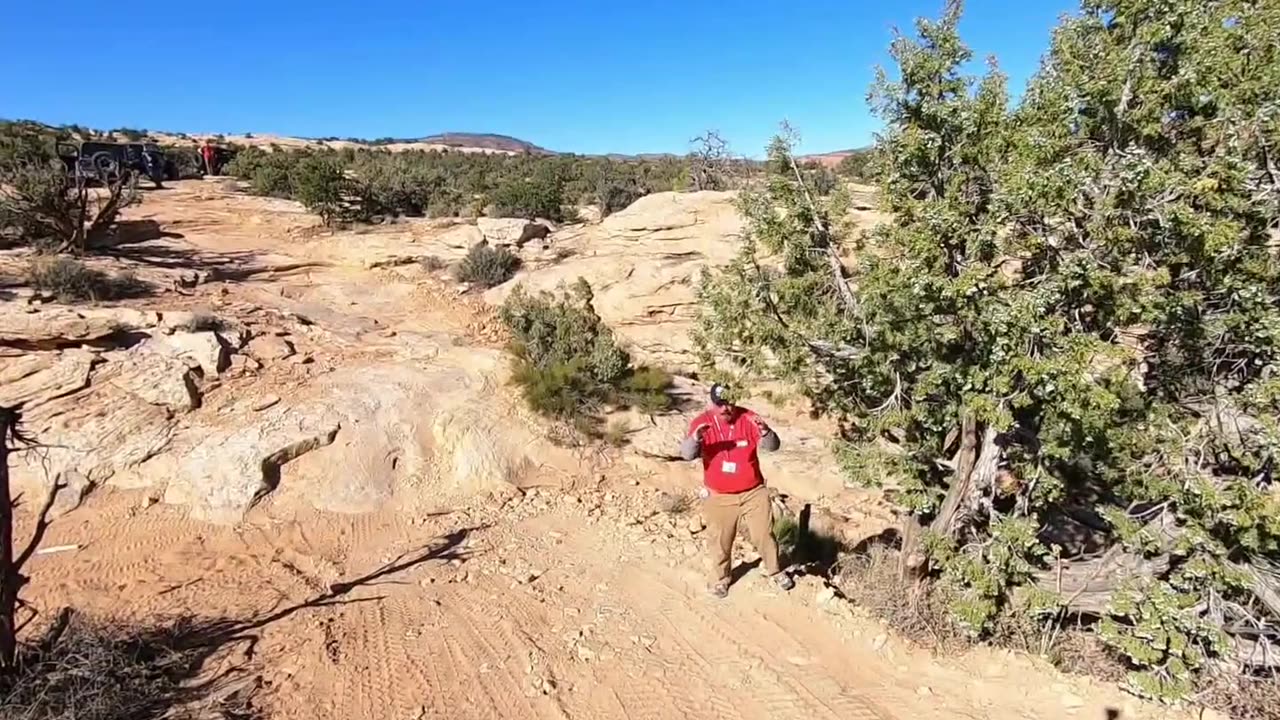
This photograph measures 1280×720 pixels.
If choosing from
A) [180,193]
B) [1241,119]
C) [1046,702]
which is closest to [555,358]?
[1046,702]

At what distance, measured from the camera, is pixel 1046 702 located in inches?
173

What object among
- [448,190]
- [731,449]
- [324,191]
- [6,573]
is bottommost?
[6,573]

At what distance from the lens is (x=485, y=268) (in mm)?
12352

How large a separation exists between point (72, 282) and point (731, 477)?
8.67m

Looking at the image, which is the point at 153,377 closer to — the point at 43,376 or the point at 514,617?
the point at 43,376

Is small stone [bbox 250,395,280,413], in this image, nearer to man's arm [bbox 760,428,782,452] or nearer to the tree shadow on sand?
the tree shadow on sand

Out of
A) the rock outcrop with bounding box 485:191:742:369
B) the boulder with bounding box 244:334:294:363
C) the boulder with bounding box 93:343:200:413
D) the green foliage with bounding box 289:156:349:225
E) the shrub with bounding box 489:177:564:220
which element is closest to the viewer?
the boulder with bounding box 93:343:200:413

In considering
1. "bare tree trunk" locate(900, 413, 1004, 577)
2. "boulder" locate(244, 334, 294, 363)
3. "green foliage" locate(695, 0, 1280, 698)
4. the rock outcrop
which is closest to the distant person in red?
the rock outcrop

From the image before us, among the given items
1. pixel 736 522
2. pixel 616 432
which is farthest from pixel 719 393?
pixel 616 432

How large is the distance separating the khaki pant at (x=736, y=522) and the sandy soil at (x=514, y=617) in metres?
0.29

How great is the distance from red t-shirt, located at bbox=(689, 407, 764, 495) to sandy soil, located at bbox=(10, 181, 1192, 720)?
91 cm

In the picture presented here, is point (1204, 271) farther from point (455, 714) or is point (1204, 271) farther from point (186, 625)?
point (186, 625)

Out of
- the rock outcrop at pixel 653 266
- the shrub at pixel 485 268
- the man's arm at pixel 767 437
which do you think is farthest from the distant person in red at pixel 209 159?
the man's arm at pixel 767 437

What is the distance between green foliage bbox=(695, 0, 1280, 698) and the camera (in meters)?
3.83
